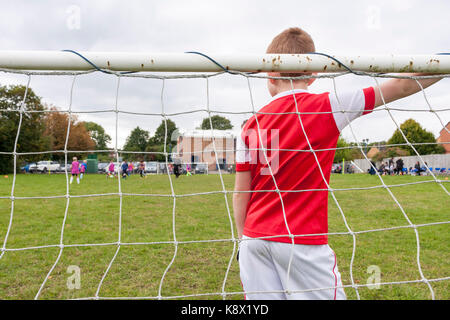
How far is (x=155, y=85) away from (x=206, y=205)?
511 centimetres

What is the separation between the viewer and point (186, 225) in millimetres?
4734

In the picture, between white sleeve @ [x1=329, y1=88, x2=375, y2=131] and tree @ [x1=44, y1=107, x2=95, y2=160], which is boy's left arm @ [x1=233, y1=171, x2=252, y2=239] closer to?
white sleeve @ [x1=329, y1=88, x2=375, y2=131]

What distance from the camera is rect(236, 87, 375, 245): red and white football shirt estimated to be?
1206 mm

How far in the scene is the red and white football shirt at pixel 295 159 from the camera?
47.5 inches

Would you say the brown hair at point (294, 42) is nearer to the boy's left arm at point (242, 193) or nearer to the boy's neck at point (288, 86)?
the boy's neck at point (288, 86)

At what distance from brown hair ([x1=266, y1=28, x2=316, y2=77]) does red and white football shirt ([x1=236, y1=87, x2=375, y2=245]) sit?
0.30m

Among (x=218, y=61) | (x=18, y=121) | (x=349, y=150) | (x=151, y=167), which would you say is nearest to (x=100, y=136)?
(x=18, y=121)

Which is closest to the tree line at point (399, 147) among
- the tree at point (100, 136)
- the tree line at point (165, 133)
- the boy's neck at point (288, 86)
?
the boy's neck at point (288, 86)

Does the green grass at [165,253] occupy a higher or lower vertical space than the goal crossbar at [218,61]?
lower

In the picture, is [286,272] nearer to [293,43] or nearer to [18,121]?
[293,43]

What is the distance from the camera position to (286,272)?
1.20 meters

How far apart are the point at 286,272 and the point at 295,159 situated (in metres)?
0.47
